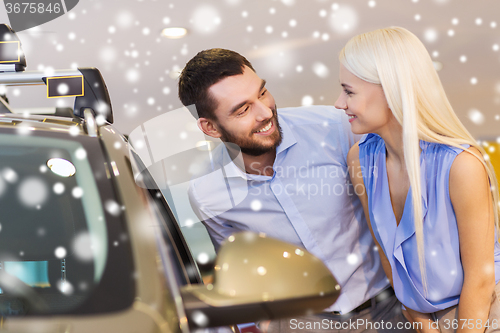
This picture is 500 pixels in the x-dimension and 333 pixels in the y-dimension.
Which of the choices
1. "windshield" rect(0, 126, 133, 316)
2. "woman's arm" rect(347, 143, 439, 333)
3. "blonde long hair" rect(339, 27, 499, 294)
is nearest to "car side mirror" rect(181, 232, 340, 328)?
"windshield" rect(0, 126, 133, 316)

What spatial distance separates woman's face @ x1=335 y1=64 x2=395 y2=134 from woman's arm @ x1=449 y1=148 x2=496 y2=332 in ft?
0.79

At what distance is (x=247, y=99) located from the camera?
150 cm

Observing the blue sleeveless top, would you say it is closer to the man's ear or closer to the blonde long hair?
the blonde long hair

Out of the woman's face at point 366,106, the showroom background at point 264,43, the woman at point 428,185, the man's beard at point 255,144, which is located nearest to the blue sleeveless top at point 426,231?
the woman at point 428,185

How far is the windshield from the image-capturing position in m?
0.69

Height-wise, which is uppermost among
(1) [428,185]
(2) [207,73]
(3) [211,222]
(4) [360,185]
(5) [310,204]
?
(2) [207,73]

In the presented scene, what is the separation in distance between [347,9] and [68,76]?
2735 millimetres

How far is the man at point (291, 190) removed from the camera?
1.42 meters

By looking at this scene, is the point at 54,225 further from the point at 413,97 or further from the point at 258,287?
the point at 413,97

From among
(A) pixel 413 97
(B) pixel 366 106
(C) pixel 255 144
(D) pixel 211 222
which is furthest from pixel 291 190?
(A) pixel 413 97

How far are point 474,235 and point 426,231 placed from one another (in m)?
0.13

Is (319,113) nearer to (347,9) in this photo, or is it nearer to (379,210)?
(379,210)

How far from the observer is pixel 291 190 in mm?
1446

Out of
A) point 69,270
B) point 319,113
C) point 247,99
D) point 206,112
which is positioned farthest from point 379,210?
point 69,270
